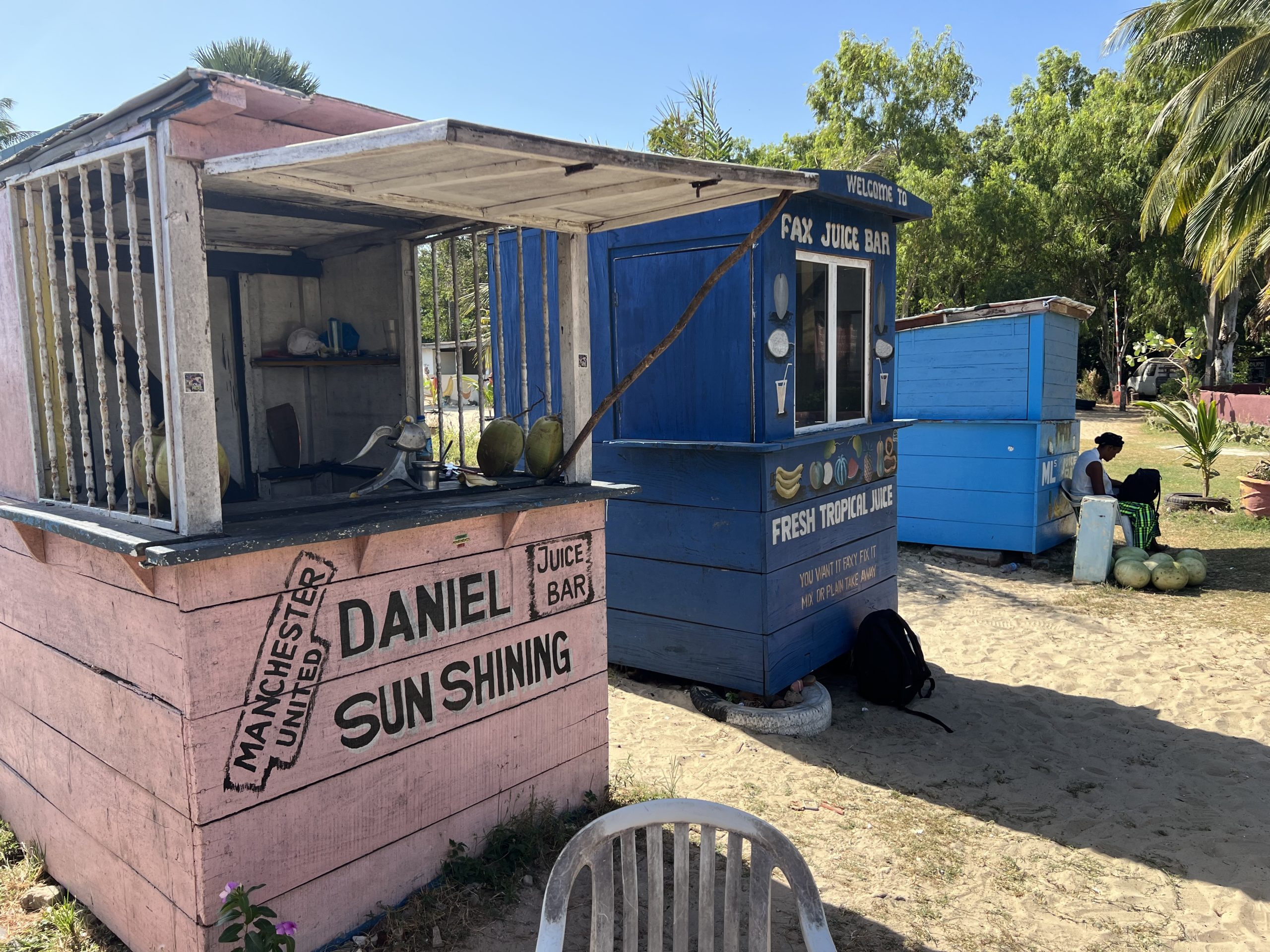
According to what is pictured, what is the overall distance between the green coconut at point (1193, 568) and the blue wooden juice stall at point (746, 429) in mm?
3763

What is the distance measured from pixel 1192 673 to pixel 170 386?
6.23m

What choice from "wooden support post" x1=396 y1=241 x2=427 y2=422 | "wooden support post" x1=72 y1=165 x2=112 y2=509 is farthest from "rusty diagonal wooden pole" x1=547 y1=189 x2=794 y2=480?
"wooden support post" x1=72 y1=165 x2=112 y2=509

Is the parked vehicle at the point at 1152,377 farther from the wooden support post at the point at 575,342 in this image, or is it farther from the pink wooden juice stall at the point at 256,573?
the pink wooden juice stall at the point at 256,573

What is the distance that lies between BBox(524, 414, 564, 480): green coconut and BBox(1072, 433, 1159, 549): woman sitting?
21.3ft

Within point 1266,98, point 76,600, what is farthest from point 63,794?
point 1266,98

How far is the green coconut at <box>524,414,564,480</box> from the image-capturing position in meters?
3.91

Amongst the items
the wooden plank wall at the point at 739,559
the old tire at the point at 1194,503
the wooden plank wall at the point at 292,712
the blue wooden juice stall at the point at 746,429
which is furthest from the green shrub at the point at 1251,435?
the wooden plank wall at the point at 292,712

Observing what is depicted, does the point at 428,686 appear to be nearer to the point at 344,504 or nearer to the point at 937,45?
the point at 344,504

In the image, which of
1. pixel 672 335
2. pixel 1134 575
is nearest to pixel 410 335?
pixel 672 335

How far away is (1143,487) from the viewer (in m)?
8.90

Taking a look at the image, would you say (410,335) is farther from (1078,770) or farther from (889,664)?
(1078,770)

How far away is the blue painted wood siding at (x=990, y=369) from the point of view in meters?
8.50

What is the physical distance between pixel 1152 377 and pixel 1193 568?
78.4 ft

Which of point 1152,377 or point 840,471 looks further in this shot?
point 1152,377
